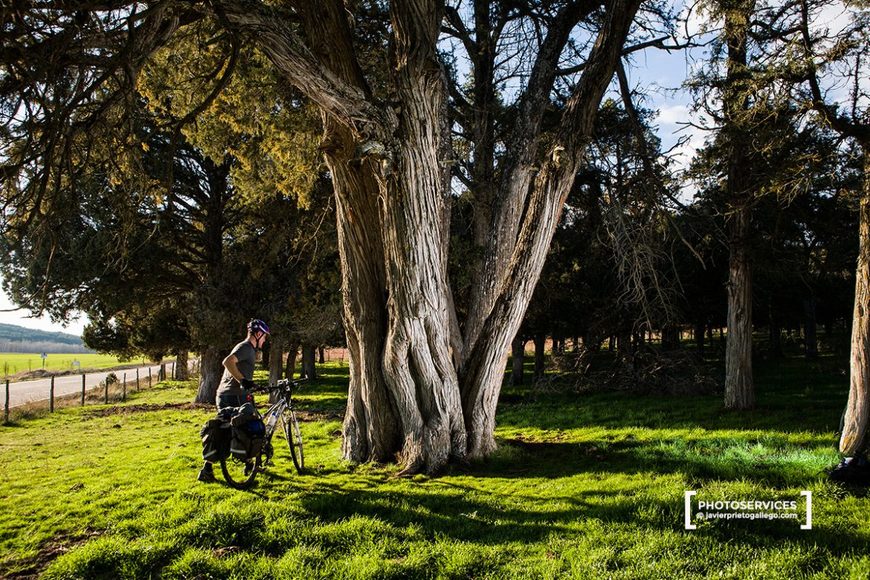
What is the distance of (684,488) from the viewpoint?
213 inches

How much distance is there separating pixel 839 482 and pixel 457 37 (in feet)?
31.3

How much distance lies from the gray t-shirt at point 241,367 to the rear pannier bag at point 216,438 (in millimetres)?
410

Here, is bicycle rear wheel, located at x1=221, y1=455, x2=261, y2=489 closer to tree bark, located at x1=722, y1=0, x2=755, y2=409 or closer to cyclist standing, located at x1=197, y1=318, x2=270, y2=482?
cyclist standing, located at x1=197, y1=318, x2=270, y2=482

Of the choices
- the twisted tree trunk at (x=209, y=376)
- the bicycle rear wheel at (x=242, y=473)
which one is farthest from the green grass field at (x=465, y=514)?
the twisted tree trunk at (x=209, y=376)

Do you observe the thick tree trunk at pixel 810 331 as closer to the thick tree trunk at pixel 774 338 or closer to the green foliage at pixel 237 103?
the thick tree trunk at pixel 774 338

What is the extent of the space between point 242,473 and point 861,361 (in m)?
8.65

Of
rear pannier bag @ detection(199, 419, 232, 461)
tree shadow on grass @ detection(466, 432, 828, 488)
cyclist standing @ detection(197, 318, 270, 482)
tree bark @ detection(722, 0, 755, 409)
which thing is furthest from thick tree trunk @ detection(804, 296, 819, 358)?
rear pannier bag @ detection(199, 419, 232, 461)

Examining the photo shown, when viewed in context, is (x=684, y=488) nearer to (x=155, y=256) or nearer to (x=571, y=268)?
(x=571, y=268)

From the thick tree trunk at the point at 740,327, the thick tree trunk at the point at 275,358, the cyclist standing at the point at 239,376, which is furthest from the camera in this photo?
the thick tree trunk at the point at 275,358

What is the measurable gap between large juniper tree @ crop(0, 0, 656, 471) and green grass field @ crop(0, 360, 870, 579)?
1018 mm

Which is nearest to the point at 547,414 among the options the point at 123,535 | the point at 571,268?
the point at 571,268

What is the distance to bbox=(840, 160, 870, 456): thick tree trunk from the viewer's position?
6895 mm

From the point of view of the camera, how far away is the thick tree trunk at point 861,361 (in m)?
6.89

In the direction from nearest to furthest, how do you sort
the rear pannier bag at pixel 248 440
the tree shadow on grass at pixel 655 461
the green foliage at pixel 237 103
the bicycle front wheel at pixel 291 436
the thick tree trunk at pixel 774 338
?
the tree shadow on grass at pixel 655 461 < the rear pannier bag at pixel 248 440 < the bicycle front wheel at pixel 291 436 < the green foliage at pixel 237 103 < the thick tree trunk at pixel 774 338
